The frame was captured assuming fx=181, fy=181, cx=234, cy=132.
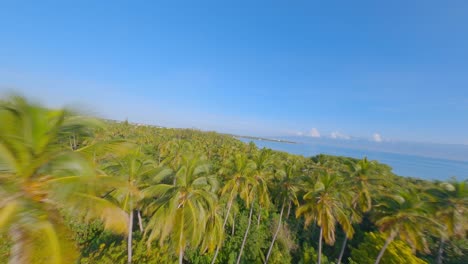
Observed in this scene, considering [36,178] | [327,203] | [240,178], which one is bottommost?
[327,203]

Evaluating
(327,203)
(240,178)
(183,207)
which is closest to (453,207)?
(327,203)

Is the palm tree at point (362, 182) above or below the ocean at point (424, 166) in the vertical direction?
above

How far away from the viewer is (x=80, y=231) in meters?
15.2

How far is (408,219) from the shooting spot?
11.6 meters

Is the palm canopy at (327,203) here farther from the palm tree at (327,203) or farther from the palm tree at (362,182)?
the palm tree at (362,182)

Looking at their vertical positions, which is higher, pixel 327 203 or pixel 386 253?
pixel 327 203

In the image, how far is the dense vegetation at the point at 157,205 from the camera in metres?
3.62

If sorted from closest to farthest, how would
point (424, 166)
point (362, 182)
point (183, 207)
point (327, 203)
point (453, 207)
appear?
point (183, 207)
point (453, 207)
point (327, 203)
point (362, 182)
point (424, 166)

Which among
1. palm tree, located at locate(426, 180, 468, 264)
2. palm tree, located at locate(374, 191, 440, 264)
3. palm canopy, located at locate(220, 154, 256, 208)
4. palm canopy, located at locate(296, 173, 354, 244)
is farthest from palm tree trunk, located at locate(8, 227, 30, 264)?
palm tree, located at locate(426, 180, 468, 264)

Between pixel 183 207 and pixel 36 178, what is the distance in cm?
586

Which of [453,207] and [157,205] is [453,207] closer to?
[453,207]

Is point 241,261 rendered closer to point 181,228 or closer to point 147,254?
point 147,254

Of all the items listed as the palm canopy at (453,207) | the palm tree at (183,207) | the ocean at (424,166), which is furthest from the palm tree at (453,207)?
the palm tree at (183,207)

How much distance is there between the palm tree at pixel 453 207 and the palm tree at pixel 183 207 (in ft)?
51.8
